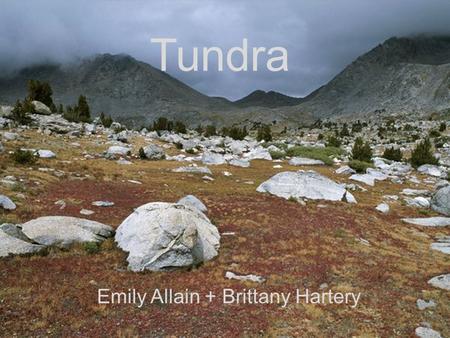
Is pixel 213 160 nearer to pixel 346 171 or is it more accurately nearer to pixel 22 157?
pixel 346 171

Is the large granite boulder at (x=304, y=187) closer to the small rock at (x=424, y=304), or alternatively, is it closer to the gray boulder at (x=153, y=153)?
the small rock at (x=424, y=304)

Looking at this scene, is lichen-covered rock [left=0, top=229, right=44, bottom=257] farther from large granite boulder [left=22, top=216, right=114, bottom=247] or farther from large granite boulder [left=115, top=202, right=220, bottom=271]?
large granite boulder [left=115, top=202, right=220, bottom=271]

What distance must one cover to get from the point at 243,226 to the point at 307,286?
686cm

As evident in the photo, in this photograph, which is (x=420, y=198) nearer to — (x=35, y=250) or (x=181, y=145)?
(x=35, y=250)

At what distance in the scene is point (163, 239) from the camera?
15859 millimetres

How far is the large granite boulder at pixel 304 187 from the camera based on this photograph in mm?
28578

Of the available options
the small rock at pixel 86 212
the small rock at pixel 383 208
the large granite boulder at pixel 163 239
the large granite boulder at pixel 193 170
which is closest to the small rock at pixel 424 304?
the large granite boulder at pixel 163 239

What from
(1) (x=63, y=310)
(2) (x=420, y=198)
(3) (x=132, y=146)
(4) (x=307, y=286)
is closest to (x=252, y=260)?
(4) (x=307, y=286)

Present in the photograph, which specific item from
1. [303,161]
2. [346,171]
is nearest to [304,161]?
[303,161]

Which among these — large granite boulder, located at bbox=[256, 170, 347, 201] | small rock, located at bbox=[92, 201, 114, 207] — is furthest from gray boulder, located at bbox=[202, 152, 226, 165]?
small rock, located at bbox=[92, 201, 114, 207]

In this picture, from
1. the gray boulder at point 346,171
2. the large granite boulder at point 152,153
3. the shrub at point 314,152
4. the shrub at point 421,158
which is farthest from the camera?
the shrub at point 314,152

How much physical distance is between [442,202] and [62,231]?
2409 centimetres

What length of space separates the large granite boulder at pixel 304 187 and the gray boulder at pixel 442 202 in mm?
6075

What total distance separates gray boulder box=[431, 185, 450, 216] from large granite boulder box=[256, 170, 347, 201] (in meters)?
6.07
